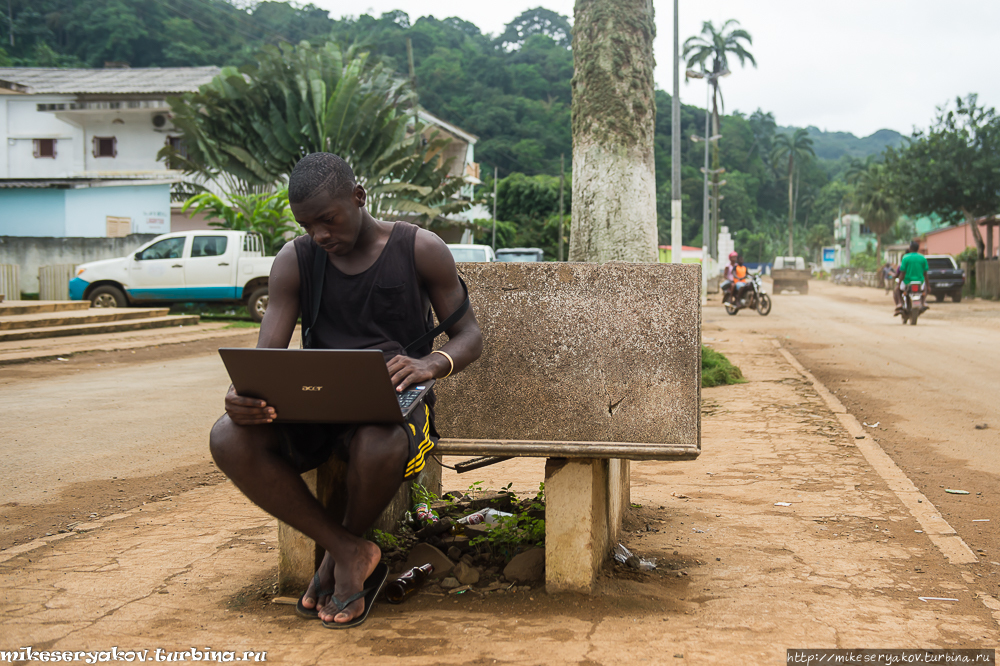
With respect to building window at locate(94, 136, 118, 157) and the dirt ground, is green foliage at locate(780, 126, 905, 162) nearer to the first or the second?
building window at locate(94, 136, 118, 157)

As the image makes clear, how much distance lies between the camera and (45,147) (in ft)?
108

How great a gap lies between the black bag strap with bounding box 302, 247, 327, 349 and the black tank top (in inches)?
0.5

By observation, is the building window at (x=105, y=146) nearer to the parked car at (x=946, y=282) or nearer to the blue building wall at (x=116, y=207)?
the blue building wall at (x=116, y=207)

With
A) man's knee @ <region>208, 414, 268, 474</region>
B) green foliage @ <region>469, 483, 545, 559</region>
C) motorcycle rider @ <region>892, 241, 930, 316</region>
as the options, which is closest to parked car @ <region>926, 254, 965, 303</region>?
motorcycle rider @ <region>892, 241, 930, 316</region>

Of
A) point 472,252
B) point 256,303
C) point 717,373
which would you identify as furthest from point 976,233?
point 717,373

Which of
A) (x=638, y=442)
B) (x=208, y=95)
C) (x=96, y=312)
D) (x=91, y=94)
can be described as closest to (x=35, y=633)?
(x=638, y=442)

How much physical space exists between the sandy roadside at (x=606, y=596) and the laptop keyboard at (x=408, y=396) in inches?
28.0

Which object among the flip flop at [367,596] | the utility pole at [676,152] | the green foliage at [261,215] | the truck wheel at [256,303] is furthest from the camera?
the green foliage at [261,215]

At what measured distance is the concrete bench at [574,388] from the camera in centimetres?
300

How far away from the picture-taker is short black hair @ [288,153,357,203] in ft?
8.77

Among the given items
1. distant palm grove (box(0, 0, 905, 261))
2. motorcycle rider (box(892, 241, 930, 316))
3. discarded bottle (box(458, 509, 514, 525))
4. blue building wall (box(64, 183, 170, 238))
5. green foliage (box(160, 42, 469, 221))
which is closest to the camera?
discarded bottle (box(458, 509, 514, 525))

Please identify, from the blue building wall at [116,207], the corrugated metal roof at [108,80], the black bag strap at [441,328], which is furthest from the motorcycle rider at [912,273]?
the corrugated metal roof at [108,80]

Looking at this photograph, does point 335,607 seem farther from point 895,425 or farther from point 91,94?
point 91,94

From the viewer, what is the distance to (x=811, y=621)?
2691mm
